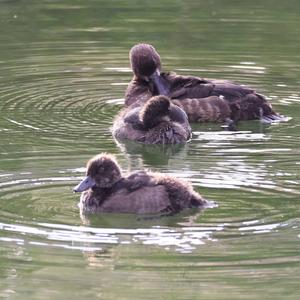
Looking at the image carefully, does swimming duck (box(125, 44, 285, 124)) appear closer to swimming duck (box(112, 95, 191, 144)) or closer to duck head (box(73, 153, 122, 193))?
swimming duck (box(112, 95, 191, 144))

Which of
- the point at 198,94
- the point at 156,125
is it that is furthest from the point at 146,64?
the point at 156,125

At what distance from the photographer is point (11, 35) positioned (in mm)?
19125

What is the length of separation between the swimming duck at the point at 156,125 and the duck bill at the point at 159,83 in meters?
1.07

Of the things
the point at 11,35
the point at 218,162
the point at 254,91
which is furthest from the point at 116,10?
the point at 218,162

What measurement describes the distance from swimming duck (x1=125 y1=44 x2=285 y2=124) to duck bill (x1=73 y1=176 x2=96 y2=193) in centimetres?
431

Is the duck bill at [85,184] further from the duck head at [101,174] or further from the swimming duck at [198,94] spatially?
the swimming duck at [198,94]

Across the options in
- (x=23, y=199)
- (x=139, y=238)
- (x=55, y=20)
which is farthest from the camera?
(x=55, y=20)

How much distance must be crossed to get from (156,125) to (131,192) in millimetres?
3252

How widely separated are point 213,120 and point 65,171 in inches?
135

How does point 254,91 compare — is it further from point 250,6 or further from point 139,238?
point 250,6

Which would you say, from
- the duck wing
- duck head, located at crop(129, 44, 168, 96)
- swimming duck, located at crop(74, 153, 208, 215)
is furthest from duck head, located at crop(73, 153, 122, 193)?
duck head, located at crop(129, 44, 168, 96)

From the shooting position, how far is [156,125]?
43.2 ft

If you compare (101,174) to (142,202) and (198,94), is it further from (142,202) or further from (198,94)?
(198,94)

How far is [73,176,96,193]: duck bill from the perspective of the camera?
393 inches
